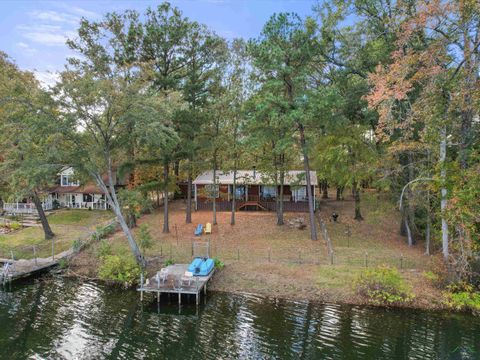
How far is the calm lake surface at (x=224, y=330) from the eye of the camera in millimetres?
11695

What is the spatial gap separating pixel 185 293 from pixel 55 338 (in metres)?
5.59

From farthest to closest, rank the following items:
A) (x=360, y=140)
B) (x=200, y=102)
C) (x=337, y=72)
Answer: (x=200, y=102) < (x=360, y=140) < (x=337, y=72)

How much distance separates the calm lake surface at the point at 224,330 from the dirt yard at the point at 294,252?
117cm

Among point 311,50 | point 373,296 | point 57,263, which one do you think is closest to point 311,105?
point 311,50

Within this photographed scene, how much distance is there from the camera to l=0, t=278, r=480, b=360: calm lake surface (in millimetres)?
11695

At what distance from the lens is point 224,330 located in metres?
13.3

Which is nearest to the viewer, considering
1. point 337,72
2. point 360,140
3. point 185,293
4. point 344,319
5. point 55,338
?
point 55,338

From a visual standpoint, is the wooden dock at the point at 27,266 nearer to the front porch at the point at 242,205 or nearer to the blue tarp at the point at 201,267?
the blue tarp at the point at 201,267

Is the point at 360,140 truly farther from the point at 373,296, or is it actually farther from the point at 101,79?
the point at 101,79

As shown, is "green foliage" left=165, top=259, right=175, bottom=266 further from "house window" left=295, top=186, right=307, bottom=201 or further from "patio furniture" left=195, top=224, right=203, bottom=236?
"house window" left=295, top=186, right=307, bottom=201

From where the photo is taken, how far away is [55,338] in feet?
41.9

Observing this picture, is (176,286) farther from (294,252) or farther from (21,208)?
(21,208)

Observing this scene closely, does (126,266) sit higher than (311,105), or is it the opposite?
(311,105)

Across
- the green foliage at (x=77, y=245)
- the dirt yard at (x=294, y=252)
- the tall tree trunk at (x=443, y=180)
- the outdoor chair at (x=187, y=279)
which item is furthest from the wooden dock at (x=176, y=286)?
the tall tree trunk at (x=443, y=180)
